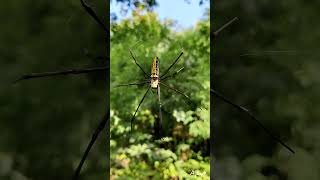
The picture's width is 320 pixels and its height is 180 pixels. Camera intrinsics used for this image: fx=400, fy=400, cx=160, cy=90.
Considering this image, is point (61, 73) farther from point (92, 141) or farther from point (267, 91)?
point (267, 91)

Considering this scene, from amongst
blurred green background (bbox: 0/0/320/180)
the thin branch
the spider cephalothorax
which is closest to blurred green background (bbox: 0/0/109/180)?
blurred green background (bbox: 0/0/320/180)

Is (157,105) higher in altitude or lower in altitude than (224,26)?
lower

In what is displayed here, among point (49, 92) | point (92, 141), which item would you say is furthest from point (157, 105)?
point (49, 92)

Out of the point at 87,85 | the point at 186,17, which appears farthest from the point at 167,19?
the point at 87,85

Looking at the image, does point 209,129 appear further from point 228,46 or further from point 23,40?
point 23,40

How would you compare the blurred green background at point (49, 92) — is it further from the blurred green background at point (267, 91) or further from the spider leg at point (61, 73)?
the blurred green background at point (267, 91)

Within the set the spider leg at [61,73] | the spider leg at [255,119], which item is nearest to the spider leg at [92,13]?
the spider leg at [61,73]

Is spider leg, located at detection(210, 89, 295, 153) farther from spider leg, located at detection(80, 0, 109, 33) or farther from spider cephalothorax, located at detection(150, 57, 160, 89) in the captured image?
spider leg, located at detection(80, 0, 109, 33)
